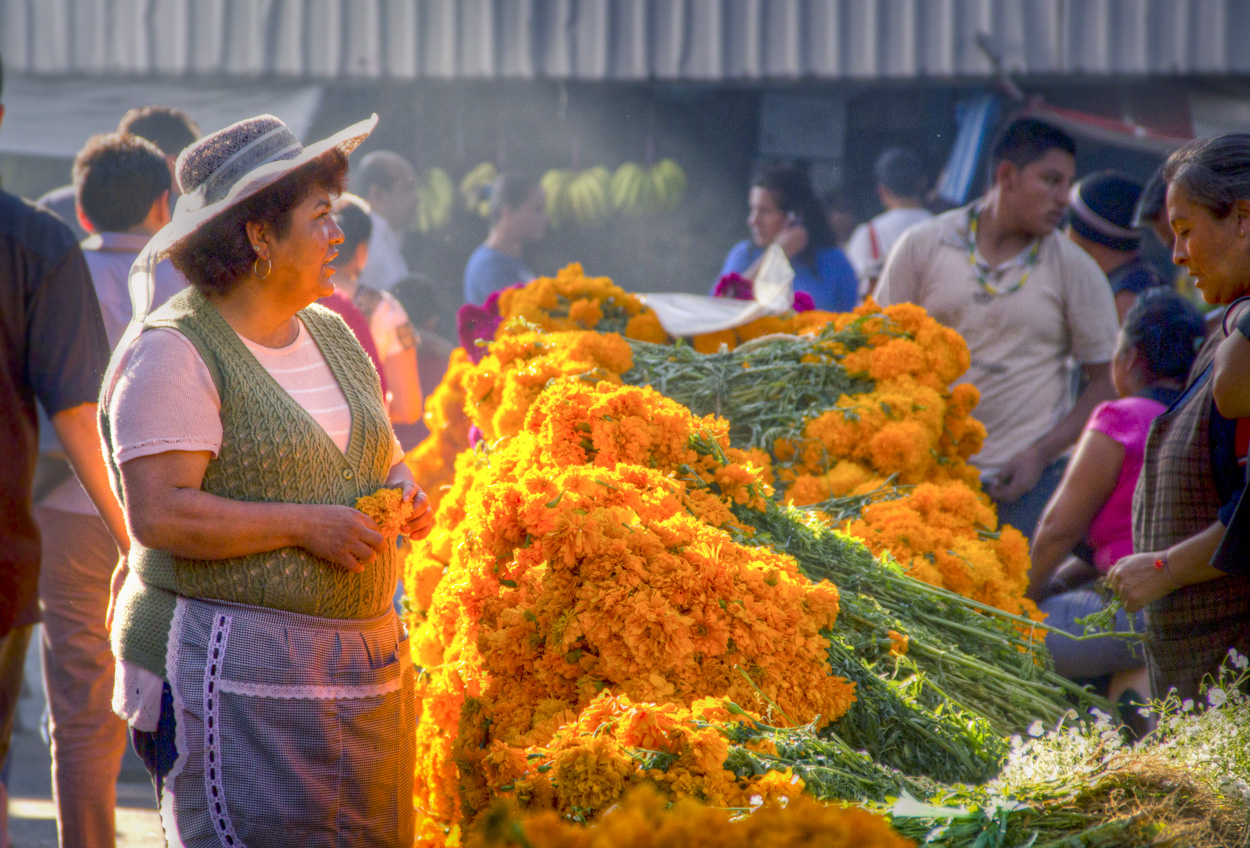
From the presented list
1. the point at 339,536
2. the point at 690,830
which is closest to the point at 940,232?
the point at 339,536

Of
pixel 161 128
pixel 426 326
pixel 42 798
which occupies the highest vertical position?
pixel 161 128

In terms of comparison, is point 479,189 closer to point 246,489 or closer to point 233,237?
point 233,237

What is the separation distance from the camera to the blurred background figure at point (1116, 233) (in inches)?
195

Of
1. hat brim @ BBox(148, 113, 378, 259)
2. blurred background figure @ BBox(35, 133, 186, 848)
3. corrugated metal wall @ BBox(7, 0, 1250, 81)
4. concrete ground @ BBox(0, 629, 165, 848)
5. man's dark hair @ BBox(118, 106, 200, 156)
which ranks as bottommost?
concrete ground @ BBox(0, 629, 165, 848)

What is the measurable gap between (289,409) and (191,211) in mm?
443

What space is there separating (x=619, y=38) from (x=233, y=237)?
6342mm

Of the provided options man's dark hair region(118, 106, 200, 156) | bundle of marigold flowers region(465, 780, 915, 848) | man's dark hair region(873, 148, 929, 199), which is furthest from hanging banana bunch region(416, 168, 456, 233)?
bundle of marigold flowers region(465, 780, 915, 848)

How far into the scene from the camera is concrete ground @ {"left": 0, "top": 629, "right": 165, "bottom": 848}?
373 cm

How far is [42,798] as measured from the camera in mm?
4098

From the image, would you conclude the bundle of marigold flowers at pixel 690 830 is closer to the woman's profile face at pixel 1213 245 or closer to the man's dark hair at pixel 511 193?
the woman's profile face at pixel 1213 245

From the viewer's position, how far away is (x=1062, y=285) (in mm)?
4281

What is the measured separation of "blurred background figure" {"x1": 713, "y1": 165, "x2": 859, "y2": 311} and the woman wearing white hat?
3.80 meters

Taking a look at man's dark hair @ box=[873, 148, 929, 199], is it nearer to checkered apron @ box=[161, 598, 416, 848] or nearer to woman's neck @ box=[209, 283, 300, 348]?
woman's neck @ box=[209, 283, 300, 348]

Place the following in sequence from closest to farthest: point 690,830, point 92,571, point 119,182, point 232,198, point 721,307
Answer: point 690,830
point 232,198
point 92,571
point 119,182
point 721,307
